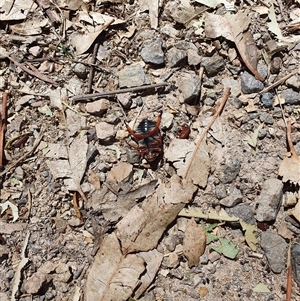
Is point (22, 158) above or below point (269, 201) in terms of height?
below

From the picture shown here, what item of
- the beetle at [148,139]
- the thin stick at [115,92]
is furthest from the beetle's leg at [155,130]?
the thin stick at [115,92]

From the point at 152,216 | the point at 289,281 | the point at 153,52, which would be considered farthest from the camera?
the point at 153,52

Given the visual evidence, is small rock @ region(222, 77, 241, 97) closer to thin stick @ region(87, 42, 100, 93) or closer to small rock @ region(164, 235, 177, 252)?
thin stick @ region(87, 42, 100, 93)

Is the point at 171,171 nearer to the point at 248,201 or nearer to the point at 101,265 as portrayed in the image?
the point at 248,201

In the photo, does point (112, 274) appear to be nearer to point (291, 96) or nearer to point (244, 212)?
point (244, 212)

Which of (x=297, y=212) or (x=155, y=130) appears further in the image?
(x=155, y=130)

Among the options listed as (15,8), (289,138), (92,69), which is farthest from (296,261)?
(15,8)

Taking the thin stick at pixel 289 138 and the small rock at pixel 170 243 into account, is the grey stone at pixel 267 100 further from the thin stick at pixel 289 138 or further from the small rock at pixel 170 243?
the small rock at pixel 170 243
